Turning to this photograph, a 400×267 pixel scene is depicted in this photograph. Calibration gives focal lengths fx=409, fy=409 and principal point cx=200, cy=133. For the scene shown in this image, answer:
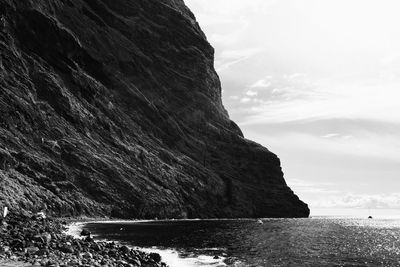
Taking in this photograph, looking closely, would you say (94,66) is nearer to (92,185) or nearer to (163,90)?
(163,90)

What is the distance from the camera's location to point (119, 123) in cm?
13400

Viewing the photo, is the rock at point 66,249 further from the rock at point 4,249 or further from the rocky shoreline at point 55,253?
the rock at point 4,249

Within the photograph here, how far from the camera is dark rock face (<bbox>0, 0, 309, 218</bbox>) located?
94731mm

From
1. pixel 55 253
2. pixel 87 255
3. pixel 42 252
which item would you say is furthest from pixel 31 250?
pixel 87 255

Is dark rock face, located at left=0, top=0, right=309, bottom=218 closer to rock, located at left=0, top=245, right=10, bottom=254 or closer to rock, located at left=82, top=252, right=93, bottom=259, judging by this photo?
rock, located at left=82, top=252, right=93, bottom=259

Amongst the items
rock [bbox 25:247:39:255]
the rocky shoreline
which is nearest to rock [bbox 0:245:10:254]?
the rocky shoreline

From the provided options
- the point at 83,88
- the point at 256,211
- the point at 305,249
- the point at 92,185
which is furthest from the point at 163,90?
the point at 305,249

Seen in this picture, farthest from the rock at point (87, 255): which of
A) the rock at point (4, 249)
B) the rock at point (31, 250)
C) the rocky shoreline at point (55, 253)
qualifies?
the rock at point (4, 249)

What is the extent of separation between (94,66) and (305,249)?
108945 millimetres

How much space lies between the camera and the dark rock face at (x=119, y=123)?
94731 mm

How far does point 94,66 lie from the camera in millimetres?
145375

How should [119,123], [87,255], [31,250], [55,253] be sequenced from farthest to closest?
[119,123]
[87,255]
[55,253]
[31,250]

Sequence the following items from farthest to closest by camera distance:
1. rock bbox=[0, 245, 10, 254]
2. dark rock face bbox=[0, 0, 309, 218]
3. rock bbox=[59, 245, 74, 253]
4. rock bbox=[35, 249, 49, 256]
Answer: dark rock face bbox=[0, 0, 309, 218], rock bbox=[59, 245, 74, 253], rock bbox=[35, 249, 49, 256], rock bbox=[0, 245, 10, 254]

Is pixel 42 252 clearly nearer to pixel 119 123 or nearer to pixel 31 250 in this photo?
pixel 31 250
